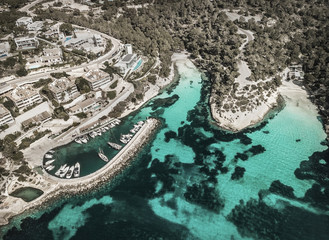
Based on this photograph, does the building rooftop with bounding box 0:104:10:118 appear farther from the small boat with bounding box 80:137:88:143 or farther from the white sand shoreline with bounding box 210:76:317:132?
the white sand shoreline with bounding box 210:76:317:132

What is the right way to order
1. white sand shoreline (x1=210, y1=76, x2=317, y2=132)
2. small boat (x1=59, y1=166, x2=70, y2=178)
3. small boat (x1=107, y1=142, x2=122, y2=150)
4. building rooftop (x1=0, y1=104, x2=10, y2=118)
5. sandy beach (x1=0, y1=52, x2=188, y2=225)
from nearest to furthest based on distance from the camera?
sandy beach (x1=0, y1=52, x2=188, y2=225) → small boat (x1=59, y1=166, x2=70, y2=178) → building rooftop (x1=0, y1=104, x2=10, y2=118) → small boat (x1=107, y1=142, x2=122, y2=150) → white sand shoreline (x1=210, y1=76, x2=317, y2=132)

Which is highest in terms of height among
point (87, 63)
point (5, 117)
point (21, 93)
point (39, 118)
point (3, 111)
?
point (87, 63)

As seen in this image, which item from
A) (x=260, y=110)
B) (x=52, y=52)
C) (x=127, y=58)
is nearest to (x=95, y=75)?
(x=127, y=58)

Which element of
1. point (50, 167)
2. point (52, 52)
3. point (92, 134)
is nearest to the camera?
point (50, 167)

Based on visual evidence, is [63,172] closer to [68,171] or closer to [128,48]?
[68,171]

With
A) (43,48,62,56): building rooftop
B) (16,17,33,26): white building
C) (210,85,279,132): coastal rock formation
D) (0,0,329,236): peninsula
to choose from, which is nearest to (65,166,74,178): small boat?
(0,0,329,236): peninsula

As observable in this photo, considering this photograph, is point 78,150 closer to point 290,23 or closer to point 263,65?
point 263,65
